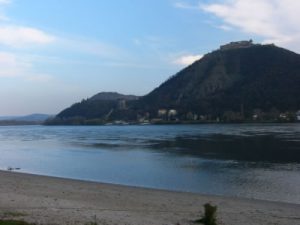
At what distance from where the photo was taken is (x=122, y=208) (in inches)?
585

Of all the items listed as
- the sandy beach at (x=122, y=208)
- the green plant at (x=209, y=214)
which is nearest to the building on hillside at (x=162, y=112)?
the sandy beach at (x=122, y=208)

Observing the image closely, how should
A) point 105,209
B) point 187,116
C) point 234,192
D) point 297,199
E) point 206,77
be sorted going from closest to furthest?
point 105,209
point 297,199
point 234,192
point 187,116
point 206,77

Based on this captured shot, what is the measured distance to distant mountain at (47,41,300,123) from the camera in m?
151

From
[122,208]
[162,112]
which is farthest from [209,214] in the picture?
[162,112]

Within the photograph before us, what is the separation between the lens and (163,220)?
12375mm

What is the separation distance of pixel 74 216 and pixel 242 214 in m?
5.20

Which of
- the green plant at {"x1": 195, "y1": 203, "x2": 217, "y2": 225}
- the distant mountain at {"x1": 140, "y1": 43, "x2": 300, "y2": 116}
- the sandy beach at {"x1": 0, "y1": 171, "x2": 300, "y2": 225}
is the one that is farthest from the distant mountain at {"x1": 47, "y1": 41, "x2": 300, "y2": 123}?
the green plant at {"x1": 195, "y1": 203, "x2": 217, "y2": 225}

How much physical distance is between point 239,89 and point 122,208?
155781 mm

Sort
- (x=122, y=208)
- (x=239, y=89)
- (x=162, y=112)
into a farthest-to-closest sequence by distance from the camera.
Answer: (x=162, y=112) < (x=239, y=89) < (x=122, y=208)

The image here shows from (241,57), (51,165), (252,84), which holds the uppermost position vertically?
(241,57)

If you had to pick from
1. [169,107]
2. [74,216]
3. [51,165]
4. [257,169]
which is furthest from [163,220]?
[169,107]

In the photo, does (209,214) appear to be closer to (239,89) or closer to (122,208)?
(122,208)

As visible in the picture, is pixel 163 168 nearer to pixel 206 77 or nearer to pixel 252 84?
pixel 252 84

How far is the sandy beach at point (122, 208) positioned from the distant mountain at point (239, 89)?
437 ft
